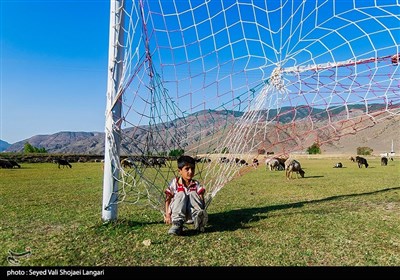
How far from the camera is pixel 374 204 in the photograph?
6.51 metres

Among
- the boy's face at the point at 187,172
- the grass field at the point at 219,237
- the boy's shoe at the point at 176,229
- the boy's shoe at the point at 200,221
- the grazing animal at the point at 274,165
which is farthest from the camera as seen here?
the grazing animal at the point at 274,165

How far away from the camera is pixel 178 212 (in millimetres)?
4191

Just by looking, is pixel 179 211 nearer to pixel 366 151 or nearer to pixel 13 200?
pixel 13 200

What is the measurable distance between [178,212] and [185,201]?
18cm

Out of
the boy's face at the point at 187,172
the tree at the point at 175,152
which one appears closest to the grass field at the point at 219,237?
the boy's face at the point at 187,172

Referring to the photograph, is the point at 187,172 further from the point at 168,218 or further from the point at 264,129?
the point at 264,129

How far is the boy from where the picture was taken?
418 cm

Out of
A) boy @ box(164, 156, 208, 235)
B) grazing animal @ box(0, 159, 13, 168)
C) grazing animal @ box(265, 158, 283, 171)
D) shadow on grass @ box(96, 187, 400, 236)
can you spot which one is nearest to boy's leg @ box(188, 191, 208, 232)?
boy @ box(164, 156, 208, 235)

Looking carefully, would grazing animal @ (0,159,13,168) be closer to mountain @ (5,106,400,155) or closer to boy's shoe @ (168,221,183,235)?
mountain @ (5,106,400,155)

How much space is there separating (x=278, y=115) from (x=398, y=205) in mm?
3191

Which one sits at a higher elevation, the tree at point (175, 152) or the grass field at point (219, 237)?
the tree at point (175, 152)

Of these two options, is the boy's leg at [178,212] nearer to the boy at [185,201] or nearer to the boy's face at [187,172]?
the boy at [185,201]

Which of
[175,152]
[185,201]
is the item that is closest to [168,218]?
[185,201]

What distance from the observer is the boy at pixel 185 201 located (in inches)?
165
